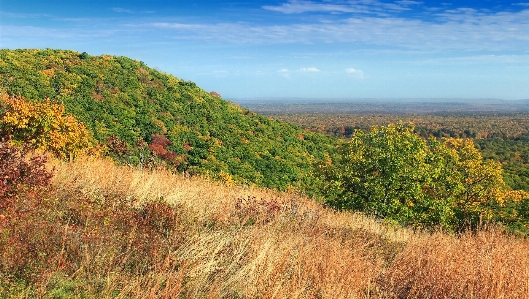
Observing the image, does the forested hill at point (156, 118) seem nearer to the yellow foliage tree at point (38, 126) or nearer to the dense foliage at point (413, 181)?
the yellow foliage tree at point (38, 126)

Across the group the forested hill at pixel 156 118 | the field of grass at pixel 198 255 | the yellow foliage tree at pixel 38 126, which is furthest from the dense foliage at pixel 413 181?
the yellow foliage tree at pixel 38 126

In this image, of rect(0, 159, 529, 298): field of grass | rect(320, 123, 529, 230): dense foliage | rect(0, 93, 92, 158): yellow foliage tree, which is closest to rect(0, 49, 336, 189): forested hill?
rect(0, 93, 92, 158): yellow foliage tree

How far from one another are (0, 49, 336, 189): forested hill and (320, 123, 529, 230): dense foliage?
8175 millimetres

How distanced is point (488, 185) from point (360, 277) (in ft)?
73.6

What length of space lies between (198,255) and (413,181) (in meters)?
16.7

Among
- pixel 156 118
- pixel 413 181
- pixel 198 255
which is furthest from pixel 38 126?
pixel 156 118

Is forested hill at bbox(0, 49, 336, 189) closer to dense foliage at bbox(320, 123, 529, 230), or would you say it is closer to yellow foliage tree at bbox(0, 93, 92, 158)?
yellow foliage tree at bbox(0, 93, 92, 158)

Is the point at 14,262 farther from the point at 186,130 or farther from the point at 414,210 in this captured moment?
the point at 186,130

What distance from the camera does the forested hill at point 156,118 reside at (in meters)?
27.7

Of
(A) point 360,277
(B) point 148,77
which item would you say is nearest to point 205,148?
(B) point 148,77

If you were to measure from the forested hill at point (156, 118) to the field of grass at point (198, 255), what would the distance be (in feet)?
51.5

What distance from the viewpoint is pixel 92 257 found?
13.5ft

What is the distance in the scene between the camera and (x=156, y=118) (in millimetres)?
33531

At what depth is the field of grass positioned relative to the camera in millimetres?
3875
